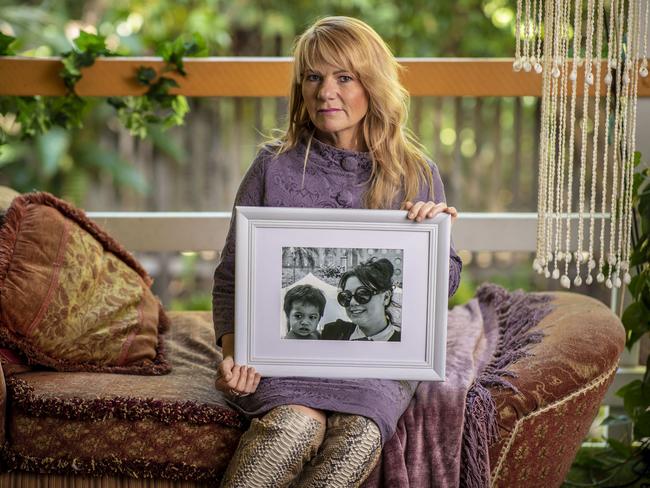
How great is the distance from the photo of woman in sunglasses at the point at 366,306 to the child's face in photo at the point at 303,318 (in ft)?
0.09

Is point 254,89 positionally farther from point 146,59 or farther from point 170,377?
point 170,377

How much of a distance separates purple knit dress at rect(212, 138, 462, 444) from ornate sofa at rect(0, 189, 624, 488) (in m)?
0.12

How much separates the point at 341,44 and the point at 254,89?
0.75m

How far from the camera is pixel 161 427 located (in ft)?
6.10

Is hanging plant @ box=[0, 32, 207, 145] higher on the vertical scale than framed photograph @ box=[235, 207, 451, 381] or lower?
higher

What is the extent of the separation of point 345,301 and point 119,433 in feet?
1.89

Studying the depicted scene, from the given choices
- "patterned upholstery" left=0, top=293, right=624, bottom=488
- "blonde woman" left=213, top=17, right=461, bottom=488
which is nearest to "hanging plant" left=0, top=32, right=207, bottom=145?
"blonde woman" left=213, top=17, right=461, bottom=488

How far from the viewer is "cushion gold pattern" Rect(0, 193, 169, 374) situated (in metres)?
2.03

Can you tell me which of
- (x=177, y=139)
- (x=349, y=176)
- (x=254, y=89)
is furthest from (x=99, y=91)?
(x=177, y=139)

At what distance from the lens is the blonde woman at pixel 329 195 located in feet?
5.61

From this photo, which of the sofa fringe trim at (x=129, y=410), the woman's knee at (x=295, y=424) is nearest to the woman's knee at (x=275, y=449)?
the woman's knee at (x=295, y=424)

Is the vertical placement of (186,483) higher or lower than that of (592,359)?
lower

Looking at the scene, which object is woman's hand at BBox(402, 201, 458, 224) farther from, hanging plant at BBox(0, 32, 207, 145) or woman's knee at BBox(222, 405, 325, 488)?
hanging plant at BBox(0, 32, 207, 145)

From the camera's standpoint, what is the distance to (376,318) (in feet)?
5.81
